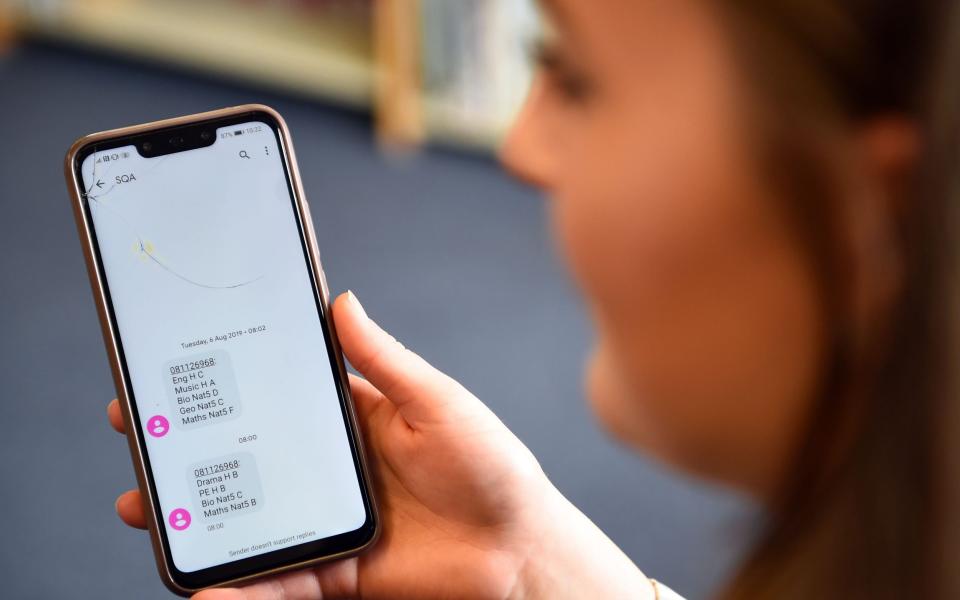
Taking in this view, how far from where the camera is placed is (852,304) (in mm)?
469

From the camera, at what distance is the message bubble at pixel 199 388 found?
806 mm

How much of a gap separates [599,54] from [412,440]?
0.40 m

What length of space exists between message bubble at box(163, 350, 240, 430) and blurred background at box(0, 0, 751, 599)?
0.82 meters

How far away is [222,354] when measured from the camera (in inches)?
31.9

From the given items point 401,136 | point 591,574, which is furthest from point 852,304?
point 401,136

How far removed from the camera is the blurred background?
1.66 meters

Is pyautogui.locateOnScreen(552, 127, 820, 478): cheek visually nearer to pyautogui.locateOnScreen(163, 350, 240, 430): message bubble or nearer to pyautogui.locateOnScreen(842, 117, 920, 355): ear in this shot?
pyautogui.locateOnScreen(842, 117, 920, 355): ear

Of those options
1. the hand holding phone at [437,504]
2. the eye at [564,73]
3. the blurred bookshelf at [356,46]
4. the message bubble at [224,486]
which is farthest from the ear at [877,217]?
the blurred bookshelf at [356,46]

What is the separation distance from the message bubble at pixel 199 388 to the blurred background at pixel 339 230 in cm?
82

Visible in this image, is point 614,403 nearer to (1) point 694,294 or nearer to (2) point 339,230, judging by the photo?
(1) point 694,294

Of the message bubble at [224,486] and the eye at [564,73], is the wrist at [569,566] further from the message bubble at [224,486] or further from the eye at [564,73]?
the eye at [564,73]

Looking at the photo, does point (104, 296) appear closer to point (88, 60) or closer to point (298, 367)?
point (298, 367)

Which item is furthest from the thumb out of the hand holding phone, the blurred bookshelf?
the blurred bookshelf

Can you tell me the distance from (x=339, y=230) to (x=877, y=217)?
181cm
